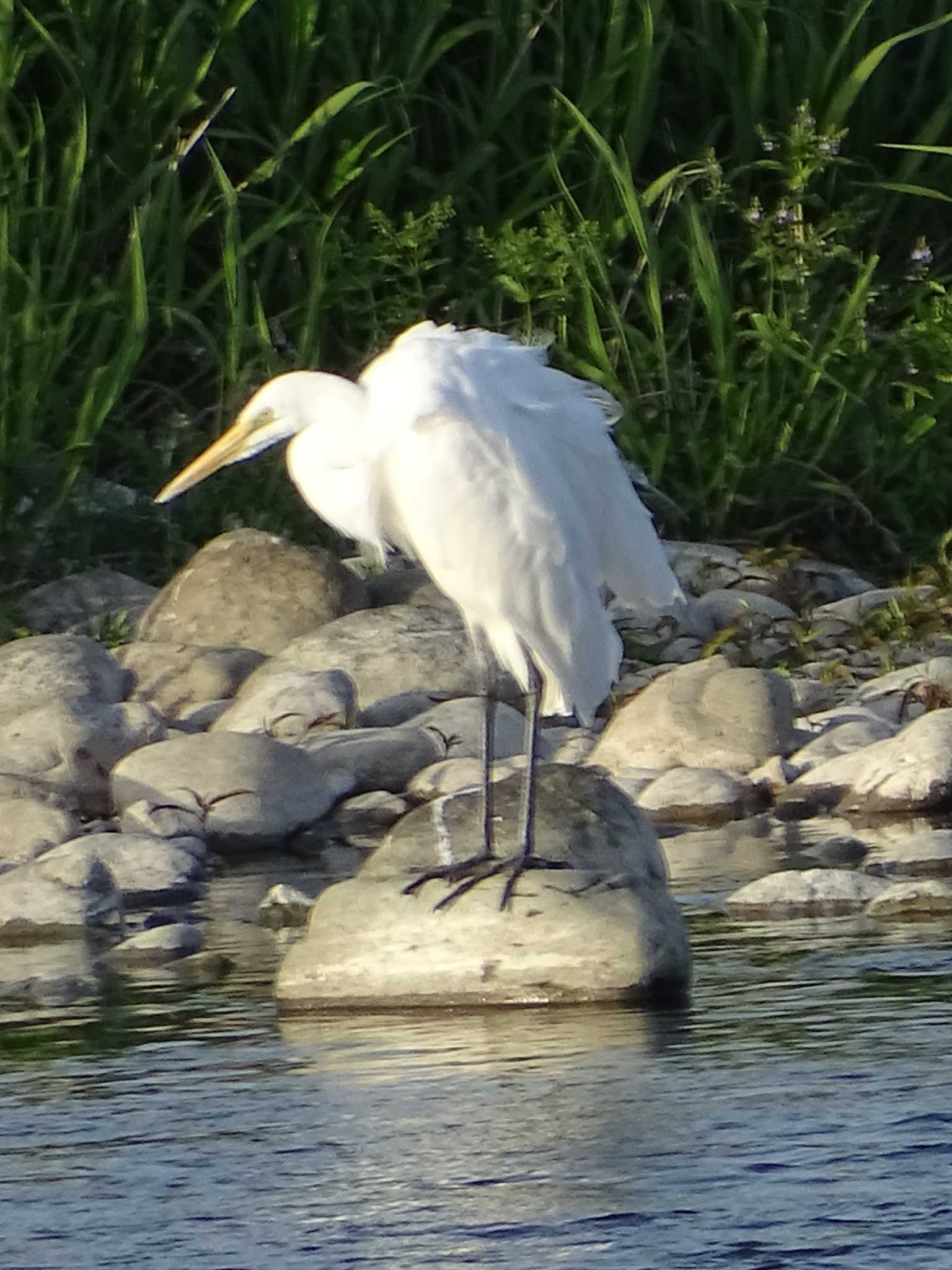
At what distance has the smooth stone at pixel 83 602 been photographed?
911 centimetres

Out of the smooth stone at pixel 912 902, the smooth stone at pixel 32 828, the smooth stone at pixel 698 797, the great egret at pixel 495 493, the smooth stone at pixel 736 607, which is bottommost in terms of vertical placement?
the smooth stone at pixel 736 607

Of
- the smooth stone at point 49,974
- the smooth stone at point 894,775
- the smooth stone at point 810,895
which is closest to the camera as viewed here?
the smooth stone at point 49,974

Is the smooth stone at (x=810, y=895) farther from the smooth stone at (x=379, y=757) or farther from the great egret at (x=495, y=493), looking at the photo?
the smooth stone at (x=379, y=757)

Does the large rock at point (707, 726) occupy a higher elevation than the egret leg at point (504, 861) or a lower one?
lower

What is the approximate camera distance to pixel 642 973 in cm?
494

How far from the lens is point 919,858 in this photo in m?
6.09

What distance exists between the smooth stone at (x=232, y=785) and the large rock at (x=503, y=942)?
174cm

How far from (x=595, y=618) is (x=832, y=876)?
0.86 m

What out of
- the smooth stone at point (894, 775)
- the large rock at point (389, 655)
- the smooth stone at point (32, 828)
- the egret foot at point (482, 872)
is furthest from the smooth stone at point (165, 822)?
the egret foot at point (482, 872)

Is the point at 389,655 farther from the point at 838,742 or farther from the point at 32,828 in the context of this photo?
the point at 32,828

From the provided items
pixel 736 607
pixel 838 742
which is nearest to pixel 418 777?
pixel 838 742

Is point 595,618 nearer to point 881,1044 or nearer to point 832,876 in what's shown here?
point 832,876

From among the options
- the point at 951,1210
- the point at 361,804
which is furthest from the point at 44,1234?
the point at 361,804

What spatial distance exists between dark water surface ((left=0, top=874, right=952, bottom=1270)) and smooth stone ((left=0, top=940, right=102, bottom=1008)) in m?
0.13
